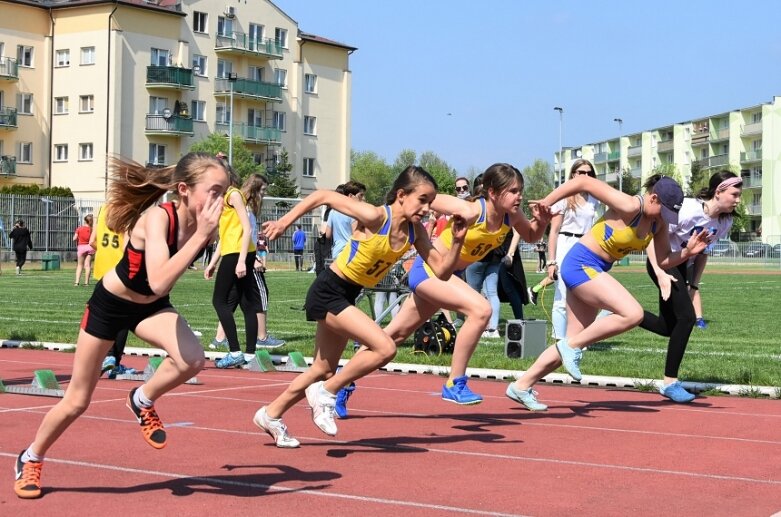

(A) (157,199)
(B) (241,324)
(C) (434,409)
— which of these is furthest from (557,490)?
(B) (241,324)

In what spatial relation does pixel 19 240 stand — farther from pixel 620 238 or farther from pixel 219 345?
pixel 620 238

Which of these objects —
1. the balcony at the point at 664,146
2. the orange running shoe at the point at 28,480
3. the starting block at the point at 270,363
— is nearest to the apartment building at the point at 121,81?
the starting block at the point at 270,363

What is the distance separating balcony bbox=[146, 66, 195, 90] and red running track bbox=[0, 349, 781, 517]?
6448cm

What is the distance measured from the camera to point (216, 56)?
259 feet

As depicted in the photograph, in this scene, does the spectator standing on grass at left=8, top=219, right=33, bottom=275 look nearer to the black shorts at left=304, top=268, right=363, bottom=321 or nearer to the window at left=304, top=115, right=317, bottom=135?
the black shorts at left=304, top=268, right=363, bottom=321

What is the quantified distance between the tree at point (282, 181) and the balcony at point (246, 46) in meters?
6.93

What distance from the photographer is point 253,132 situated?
267 ft

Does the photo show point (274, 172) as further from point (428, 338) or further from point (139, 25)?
point (428, 338)

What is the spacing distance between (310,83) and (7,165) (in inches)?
925

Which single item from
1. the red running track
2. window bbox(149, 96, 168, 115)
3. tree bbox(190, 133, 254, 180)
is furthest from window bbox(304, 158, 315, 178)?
the red running track

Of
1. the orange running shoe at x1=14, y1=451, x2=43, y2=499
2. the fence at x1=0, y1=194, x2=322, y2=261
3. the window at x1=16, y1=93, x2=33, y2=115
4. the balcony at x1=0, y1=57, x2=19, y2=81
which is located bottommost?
the orange running shoe at x1=14, y1=451, x2=43, y2=499

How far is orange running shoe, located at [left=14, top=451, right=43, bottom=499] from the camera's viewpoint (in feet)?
19.9

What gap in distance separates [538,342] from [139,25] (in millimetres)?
62987

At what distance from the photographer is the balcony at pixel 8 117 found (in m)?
70.9
